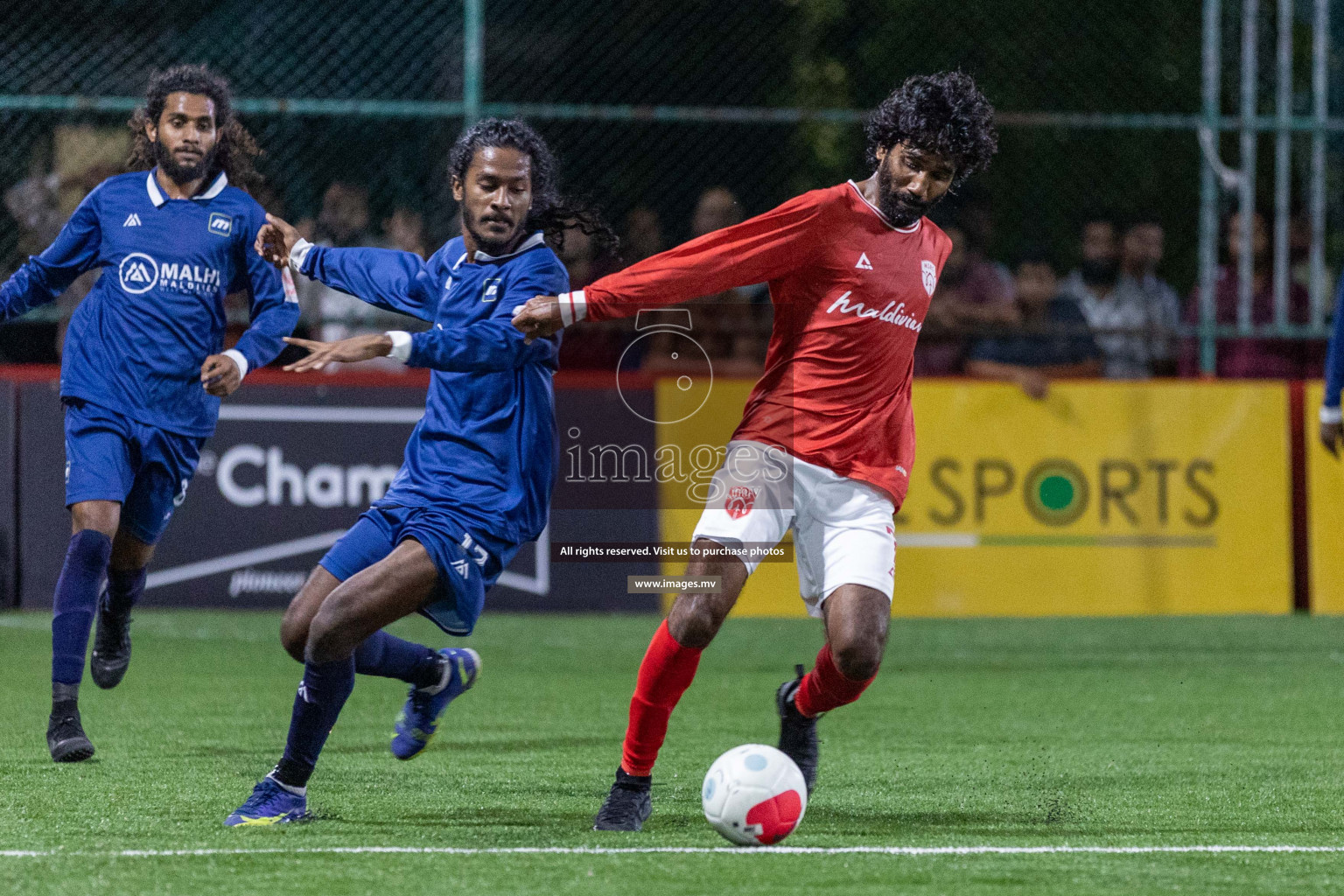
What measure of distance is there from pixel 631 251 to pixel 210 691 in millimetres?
4385

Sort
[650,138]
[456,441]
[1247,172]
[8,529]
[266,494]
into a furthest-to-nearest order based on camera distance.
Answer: [650,138] → [1247,172] → [266,494] → [8,529] → [456,441]

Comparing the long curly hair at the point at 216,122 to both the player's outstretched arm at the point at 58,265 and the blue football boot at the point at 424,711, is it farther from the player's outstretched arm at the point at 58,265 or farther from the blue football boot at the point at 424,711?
the blue football boot at the point at 424,711

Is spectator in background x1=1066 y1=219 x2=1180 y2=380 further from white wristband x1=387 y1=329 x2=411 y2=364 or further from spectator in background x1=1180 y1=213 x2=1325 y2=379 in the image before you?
white wristband x1=387 y1=329 x2=411 y2=364

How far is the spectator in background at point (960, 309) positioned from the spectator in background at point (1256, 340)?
47.1 inches

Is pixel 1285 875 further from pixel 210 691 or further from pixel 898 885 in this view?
pixel 210 691

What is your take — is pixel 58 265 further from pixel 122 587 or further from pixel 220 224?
pixel 122 587

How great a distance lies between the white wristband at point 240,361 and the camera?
550cm

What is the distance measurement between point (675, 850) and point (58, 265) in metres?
3.17

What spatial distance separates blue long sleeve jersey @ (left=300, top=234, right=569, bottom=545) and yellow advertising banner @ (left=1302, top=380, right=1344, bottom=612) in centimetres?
696

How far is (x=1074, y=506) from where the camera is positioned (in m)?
10.9

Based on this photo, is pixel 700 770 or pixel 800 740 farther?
pixel 700 770

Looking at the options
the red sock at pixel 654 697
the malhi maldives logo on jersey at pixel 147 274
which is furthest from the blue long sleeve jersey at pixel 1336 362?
the malhi maldives logo on jersey at pixel 147 274

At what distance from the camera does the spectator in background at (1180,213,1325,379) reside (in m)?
11.5

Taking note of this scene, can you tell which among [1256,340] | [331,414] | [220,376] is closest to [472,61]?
[331,414]
